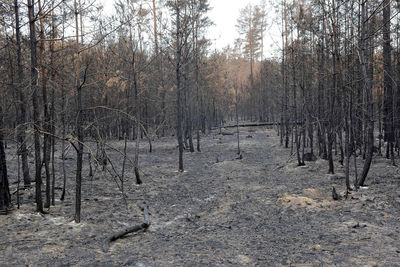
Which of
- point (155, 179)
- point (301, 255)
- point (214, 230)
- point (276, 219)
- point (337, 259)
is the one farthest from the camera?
point (155, 179)

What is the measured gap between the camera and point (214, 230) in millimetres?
6520

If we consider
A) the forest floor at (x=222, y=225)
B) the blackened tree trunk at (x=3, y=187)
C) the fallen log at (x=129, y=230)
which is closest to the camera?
the forest floor at (x=222, y=225)

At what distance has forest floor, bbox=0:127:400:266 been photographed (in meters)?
4.87

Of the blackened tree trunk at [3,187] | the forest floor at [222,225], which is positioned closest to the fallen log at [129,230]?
the forest floor at [222,225]

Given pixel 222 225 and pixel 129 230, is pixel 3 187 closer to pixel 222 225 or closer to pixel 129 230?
pixel 129 230

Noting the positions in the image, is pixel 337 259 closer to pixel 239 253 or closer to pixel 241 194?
pixel 239 253

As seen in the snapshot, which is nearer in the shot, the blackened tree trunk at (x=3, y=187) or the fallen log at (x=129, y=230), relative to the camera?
the fallen log at (x=129, y=230)

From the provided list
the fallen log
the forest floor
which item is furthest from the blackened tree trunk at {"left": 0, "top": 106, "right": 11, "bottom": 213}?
the fallen log

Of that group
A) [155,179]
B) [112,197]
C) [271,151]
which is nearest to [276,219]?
[112,197]

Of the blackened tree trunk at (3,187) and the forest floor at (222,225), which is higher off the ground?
the blackened tree trunk at (3,187)

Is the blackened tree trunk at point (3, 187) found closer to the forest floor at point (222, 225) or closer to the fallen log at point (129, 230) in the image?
the forest floor at point (222, 225)

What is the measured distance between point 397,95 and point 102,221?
44.0 feet

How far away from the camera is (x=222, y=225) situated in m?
6.81

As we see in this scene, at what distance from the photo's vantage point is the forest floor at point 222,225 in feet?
16.0
